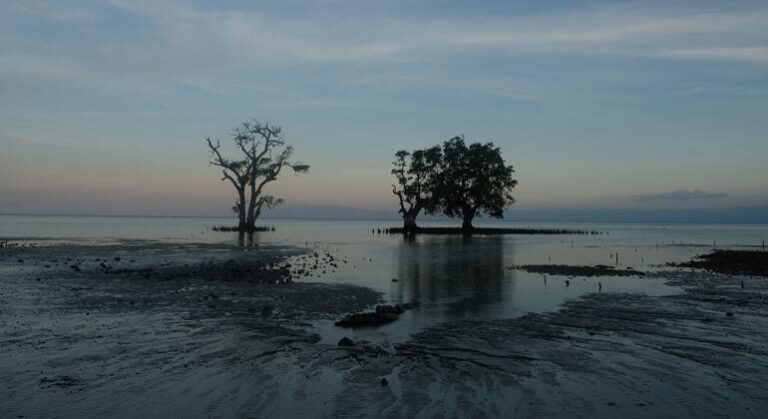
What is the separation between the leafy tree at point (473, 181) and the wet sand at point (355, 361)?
6877cm

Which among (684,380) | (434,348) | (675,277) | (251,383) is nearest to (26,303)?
(251,383)

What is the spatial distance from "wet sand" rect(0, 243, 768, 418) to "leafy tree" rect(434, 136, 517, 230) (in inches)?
2707

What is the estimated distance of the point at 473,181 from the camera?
89.0 m

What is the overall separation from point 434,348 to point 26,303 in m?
12.5

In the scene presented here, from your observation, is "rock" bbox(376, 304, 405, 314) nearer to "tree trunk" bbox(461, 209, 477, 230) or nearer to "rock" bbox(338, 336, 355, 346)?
"rock" bbox(338, 336, 355, 346)

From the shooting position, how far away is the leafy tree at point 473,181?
290 ft

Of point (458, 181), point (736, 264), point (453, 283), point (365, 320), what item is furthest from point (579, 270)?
point (458, 181)

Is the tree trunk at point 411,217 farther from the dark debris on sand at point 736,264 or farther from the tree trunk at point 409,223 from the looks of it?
the dark debris on sand at point 736,264

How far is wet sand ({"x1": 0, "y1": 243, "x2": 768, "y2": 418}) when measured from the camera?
875cm

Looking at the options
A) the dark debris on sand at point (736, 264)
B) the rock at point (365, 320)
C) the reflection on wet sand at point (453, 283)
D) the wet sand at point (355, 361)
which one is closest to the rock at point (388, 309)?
the rock at point (365, 320)

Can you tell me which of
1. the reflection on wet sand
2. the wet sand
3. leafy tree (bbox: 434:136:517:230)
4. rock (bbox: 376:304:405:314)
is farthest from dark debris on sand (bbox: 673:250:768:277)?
leafy tree (bbox: 434:136:517:230)

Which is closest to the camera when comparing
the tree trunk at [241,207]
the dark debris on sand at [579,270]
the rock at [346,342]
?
the rock at [346,342]

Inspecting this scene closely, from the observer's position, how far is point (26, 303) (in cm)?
1747

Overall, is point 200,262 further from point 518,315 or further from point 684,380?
point 684,380
